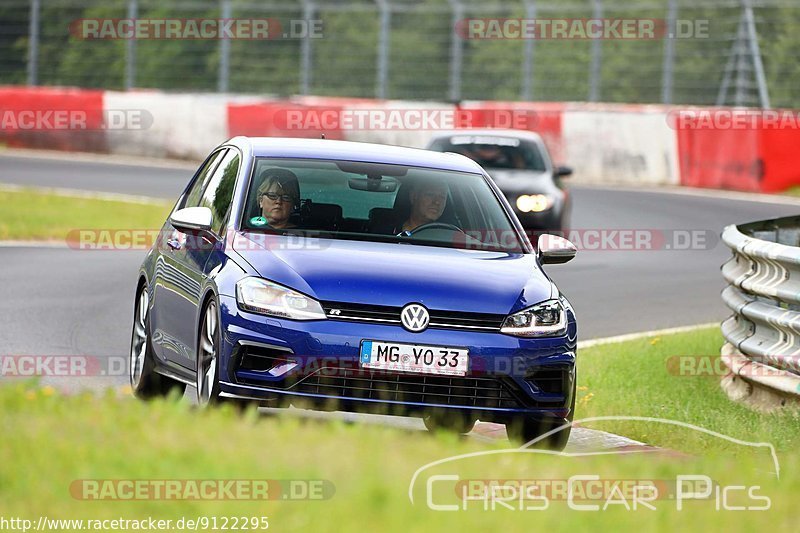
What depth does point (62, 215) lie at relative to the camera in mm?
23109

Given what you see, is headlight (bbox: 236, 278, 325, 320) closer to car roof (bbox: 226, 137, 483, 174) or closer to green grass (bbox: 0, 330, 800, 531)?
green grass (bbox: 0, 330, 800, 531)

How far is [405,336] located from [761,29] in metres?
24.9

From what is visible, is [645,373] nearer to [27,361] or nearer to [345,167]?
[345,167]

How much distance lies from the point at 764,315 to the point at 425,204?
2.33 meters

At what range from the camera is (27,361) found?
11.4 m

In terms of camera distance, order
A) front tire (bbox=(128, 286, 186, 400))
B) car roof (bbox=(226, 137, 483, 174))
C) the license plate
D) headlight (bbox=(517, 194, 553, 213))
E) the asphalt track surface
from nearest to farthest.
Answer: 1. the license plate
2. car roof (bbox=(226, 137, 483, 174))
3. front tire (bbox=(128, 286, 186, 400))
4. the asphalt track surface
5. headlight (bbox=(517, 194, 553, 213))

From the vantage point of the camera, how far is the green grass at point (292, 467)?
516 cm

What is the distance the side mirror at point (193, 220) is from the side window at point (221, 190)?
0.11m

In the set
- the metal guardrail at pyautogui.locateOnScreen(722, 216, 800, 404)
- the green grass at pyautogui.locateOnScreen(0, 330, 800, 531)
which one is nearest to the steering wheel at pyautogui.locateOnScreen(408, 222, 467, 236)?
the metal guardrail at pyautogui.locateOnScreen(722, 216, 800, 404)

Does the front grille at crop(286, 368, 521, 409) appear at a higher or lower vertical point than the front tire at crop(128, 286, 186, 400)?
higher

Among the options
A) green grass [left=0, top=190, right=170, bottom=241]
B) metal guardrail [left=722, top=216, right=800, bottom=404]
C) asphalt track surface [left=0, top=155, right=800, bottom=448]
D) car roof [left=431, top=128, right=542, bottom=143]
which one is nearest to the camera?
metal guardrail [left=722, top=216, right=800, bottom=404]

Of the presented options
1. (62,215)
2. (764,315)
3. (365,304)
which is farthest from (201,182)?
(62,215)

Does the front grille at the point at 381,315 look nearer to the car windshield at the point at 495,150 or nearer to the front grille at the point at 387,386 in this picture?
the front grille at the point at 387,386

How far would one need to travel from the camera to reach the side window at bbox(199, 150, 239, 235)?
943 cm
